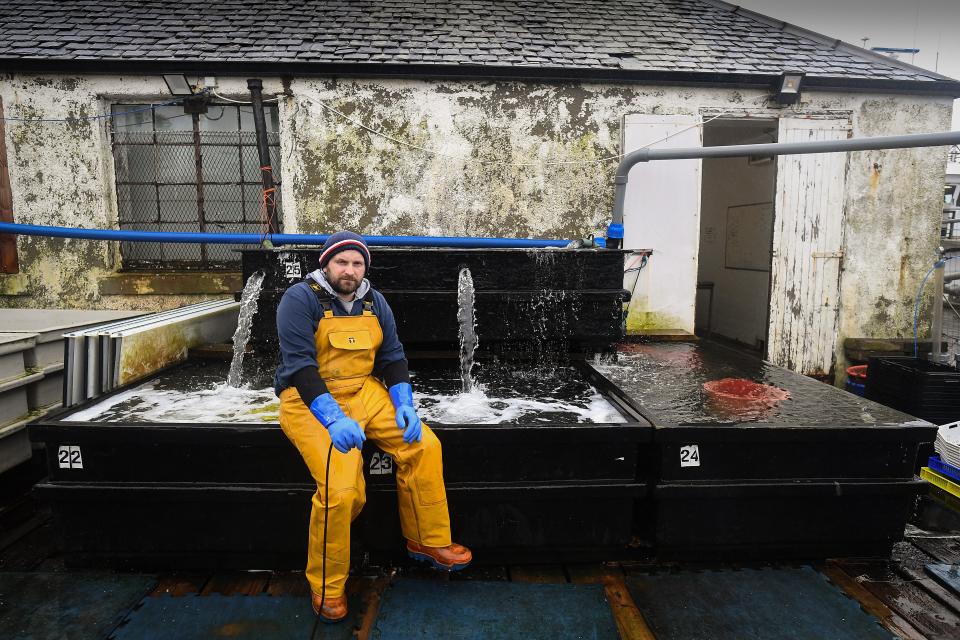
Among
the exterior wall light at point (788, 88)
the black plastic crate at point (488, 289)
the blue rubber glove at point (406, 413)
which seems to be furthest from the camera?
the exterior wall light at point (788, 88)

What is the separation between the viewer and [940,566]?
10.7ft

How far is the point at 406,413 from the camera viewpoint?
2.95m

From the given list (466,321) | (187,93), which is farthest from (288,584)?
(187,93)

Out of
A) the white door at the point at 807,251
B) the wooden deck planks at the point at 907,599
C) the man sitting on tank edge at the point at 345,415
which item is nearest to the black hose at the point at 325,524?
the man sitting on tank edge at the point at 345,415

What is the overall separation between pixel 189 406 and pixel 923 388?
6146 millimetres

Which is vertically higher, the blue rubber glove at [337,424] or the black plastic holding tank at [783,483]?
the blue rubber glove at [337,424]

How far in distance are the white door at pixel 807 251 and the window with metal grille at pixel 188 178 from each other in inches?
252

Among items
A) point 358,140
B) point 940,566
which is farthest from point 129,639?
point 358,140

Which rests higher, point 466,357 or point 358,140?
point 358,140

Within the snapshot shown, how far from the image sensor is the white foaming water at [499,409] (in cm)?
331

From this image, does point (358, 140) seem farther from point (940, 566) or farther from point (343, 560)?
point (940, 566)

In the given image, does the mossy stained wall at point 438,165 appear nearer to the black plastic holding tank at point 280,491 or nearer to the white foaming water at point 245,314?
the white foaming water at point 245,314

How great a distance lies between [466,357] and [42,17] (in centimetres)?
749

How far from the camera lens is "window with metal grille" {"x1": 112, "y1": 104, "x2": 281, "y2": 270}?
6.85 m
